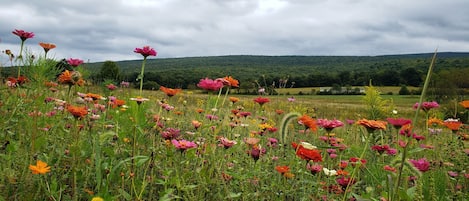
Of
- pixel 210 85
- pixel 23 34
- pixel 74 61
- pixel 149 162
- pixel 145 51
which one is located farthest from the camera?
pixel 23 34

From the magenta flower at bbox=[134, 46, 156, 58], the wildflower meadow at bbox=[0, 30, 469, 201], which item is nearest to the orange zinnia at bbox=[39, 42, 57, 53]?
the wildflower meadow at bbox=[0, 30, 469, 201]

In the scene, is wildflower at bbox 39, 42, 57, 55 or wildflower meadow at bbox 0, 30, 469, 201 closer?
wildflower meadow at bbox 0, 30, 469, 201

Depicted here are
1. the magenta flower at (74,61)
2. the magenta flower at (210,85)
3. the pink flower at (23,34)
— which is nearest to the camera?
the magenta flower at (210,85)

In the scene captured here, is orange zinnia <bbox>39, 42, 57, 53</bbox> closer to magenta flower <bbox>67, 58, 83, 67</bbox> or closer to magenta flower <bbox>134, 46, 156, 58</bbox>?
magenta flower <bbox>67, 58, 83, 67</bbox>

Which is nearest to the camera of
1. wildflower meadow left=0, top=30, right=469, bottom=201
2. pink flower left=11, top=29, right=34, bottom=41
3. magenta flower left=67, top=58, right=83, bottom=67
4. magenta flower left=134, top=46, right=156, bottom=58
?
wildflower meadow left=0, top=30, right=469, bottom=201

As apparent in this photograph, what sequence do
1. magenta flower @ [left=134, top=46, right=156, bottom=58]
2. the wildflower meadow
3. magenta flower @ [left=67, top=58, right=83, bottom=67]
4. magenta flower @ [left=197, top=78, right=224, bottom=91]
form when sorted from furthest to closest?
magenta flower @ [left=67, top=58, right=83, bottom=67]
magenta flower @ [left=134, top=46, right=156, bottom=58]
magenta flower @ [left=197, top=78, right=224, bottom=91]
the wildflower meadow

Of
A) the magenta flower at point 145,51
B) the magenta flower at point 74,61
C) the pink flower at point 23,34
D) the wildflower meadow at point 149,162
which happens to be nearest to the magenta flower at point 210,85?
the wildflower meadow at point 149,162

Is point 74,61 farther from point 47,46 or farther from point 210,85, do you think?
point 210,85

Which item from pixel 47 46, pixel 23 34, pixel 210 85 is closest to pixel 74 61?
pixel 47 46

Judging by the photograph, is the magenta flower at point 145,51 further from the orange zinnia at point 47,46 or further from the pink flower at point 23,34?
the pink flower at point 23,34

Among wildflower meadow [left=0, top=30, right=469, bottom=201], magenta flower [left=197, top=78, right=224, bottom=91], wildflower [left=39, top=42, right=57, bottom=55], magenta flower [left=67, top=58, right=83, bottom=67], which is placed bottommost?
wildflower meadow [left=0, top=30, right=469, bottom=201]

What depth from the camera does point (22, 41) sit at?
11.1 ft

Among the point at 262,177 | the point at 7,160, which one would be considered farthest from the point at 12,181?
the point at 262,177

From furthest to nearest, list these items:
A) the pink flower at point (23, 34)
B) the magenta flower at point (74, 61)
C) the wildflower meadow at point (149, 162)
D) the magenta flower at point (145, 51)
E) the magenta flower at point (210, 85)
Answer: the pink flower at point (23, 34), the magenta flower at point (74, 61), the magenta flower at point (145, 51), the magenta flower at point (210, 85), the wildflower meadow at point (149, 162)
